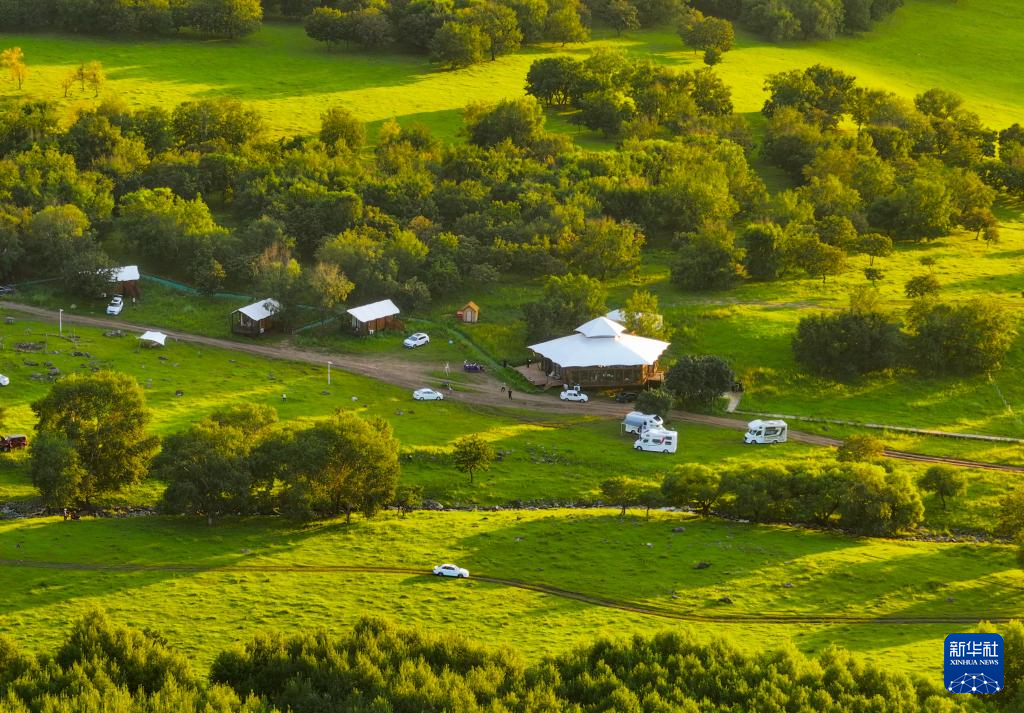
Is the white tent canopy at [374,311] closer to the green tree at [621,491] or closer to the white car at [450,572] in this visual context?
the green tree at [621,491]

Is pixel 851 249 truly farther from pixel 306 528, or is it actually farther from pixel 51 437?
pixel 51 437

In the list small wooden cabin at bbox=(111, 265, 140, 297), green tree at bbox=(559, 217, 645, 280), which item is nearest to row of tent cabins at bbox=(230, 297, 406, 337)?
small wooden cabin at bbox=(111, 265, 140, 297)

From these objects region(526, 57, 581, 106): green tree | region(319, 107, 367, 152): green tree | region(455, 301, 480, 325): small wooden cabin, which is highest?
region(526, 57, 581, 106): green tree

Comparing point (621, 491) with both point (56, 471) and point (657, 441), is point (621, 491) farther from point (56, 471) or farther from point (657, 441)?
point (56, 471)

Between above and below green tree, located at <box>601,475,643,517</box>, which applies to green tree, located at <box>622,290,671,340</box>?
above

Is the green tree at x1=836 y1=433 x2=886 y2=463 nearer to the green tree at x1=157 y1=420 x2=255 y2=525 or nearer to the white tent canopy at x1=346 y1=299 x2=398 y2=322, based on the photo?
the green tree at x1=157 y1=420 x2=255 y2=525

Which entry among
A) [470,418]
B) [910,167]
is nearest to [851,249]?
[910,167]

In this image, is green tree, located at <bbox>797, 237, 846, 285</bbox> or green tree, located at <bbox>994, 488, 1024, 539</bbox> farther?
green tree, located at <bbox>797, 237, 846, 285</bbox>
